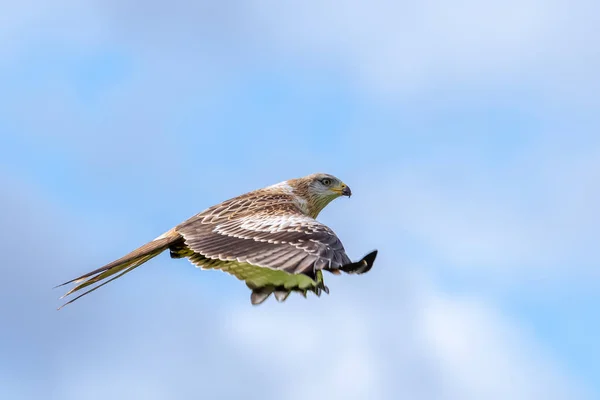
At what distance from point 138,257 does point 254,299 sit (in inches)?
68.5

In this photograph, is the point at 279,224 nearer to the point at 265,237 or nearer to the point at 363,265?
the point at 265,237

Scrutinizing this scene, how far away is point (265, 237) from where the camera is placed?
13.4 meters

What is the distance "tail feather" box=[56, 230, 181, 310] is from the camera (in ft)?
47.8

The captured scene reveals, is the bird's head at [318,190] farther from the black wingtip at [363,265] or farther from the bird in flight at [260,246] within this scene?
the black wingtip at [363,265]

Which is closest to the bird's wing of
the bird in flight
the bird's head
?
the bird in flight

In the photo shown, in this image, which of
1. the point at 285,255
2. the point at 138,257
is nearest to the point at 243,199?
the point at 138,257

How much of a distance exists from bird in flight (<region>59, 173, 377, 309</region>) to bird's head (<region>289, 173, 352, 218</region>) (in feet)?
0.51

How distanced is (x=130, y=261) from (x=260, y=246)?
2552 mm

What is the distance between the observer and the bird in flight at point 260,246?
40.6 ft

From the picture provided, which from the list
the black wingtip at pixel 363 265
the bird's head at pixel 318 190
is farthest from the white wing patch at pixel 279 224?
the bird's head at pixel 318 190

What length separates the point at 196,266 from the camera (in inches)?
571

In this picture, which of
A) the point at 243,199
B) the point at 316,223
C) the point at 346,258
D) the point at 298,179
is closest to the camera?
the point at 346,258

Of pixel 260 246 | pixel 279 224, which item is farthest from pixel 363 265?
pixel 279 224

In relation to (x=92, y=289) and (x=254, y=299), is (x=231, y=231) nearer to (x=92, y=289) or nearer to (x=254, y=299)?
(x=254, y=299)
